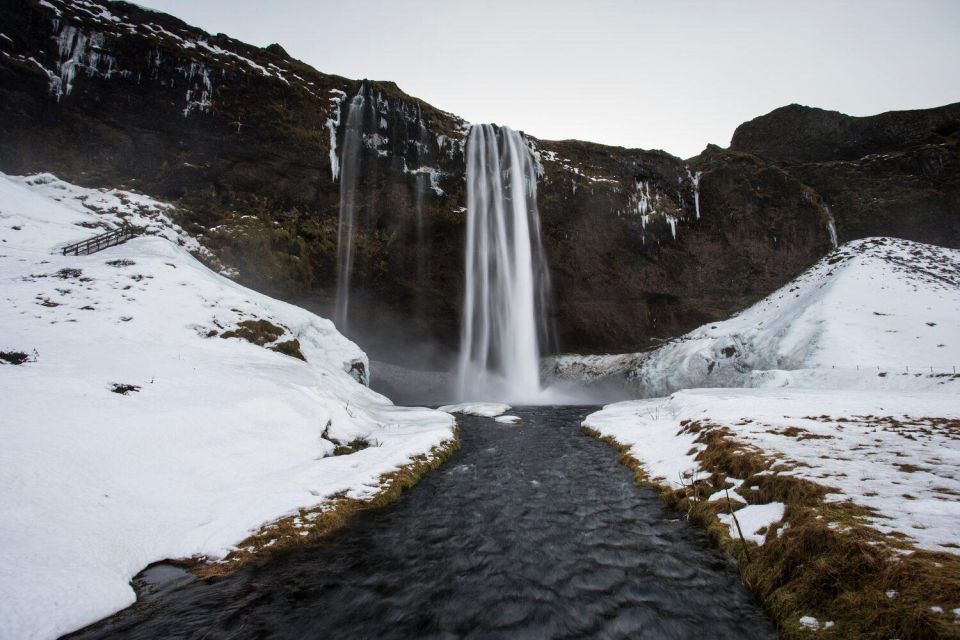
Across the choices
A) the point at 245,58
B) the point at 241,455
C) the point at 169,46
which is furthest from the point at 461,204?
the point at 241,455

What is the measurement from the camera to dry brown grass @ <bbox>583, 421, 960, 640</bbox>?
3.42 metres

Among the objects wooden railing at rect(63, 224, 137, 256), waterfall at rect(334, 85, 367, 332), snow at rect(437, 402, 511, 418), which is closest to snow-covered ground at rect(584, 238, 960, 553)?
snow at rect(437, 402, 511, 418)

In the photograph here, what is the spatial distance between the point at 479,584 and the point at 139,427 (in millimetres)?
8042

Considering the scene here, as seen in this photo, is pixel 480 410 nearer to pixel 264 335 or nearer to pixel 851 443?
pixel 264 335

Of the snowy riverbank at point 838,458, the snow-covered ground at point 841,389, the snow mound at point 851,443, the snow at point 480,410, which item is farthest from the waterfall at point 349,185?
the snow mound at point 851,443

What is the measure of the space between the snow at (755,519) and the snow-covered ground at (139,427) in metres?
7.40

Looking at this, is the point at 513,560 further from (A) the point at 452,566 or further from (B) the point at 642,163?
(B) the point at 642,163

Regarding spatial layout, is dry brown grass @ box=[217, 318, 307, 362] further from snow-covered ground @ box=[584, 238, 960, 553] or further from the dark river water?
snow-covered ground @ box=[584, 238, 960, 553]

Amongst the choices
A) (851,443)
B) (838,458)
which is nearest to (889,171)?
(851,443)

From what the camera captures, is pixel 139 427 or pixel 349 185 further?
pixel 349 185

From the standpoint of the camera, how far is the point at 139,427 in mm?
8523

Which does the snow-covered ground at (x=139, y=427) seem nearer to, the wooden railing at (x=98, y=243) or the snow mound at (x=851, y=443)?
the wooden railing at (x=98, y=243)

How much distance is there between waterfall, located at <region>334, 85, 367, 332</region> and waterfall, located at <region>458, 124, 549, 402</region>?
9500 mm

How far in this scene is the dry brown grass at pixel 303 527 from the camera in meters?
6.21
